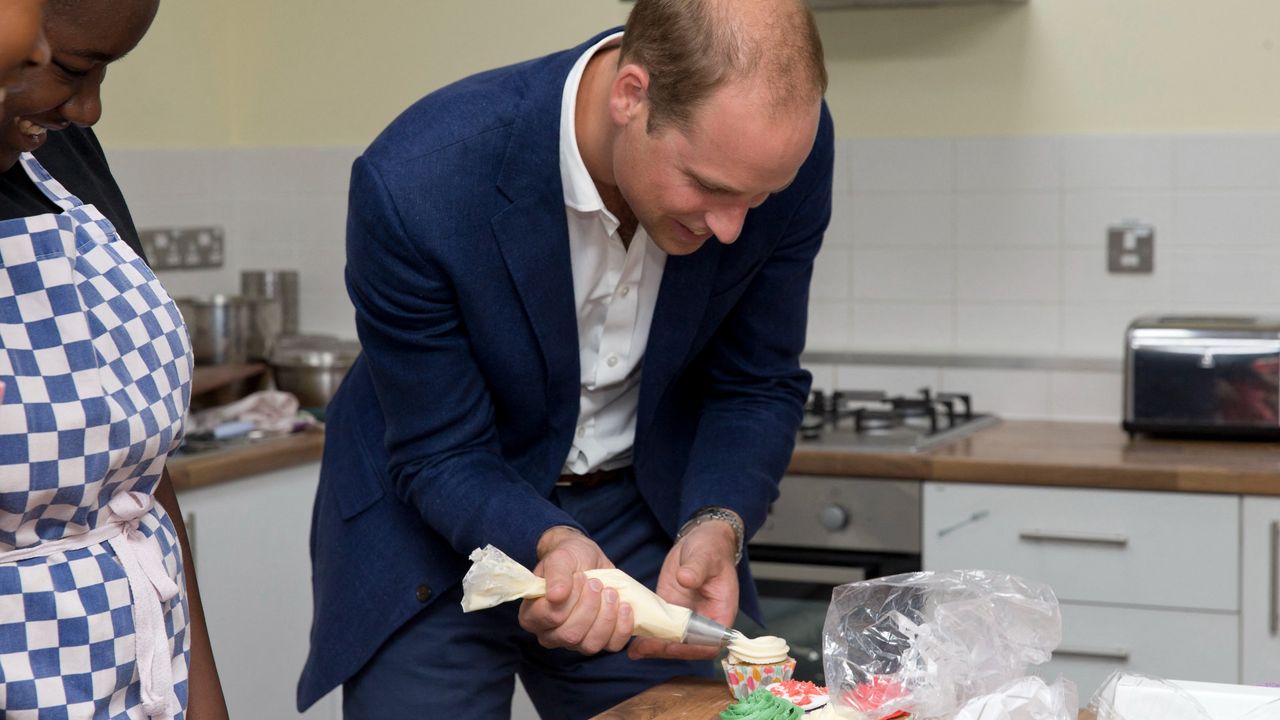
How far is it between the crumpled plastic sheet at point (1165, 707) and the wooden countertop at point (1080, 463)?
1358 mm

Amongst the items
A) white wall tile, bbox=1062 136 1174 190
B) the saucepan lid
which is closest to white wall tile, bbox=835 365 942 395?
white wall tile, bbox=1062 136 1174 190

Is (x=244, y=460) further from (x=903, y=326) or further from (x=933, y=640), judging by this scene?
(x=933, y=640)

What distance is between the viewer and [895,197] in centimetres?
315

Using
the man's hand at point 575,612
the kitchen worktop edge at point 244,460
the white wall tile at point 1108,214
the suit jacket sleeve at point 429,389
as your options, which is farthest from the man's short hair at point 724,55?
the white wall tile at point 1108,214

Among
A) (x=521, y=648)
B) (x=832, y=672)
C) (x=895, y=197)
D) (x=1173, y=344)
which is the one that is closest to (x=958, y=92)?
(x=895, y=197)

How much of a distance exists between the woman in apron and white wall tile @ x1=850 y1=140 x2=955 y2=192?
2170 millimetres

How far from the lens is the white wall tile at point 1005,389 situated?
10.0 feet

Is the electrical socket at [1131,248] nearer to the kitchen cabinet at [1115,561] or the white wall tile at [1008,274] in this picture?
the white wall tile at [1008,274]

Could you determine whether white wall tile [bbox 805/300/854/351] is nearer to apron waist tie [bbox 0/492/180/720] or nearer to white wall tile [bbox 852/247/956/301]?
white wall tile [bbox 852/247/956/301]

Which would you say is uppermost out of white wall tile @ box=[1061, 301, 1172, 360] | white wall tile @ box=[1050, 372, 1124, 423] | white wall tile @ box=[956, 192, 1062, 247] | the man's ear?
the man's ear

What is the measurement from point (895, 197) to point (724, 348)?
1553mm

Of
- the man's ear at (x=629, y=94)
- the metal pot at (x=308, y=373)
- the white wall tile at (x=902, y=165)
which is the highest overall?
the white wall tile at (x=902, y=165)

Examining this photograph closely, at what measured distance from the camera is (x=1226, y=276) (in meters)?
2.95

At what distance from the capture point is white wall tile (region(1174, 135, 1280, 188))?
114 inches
